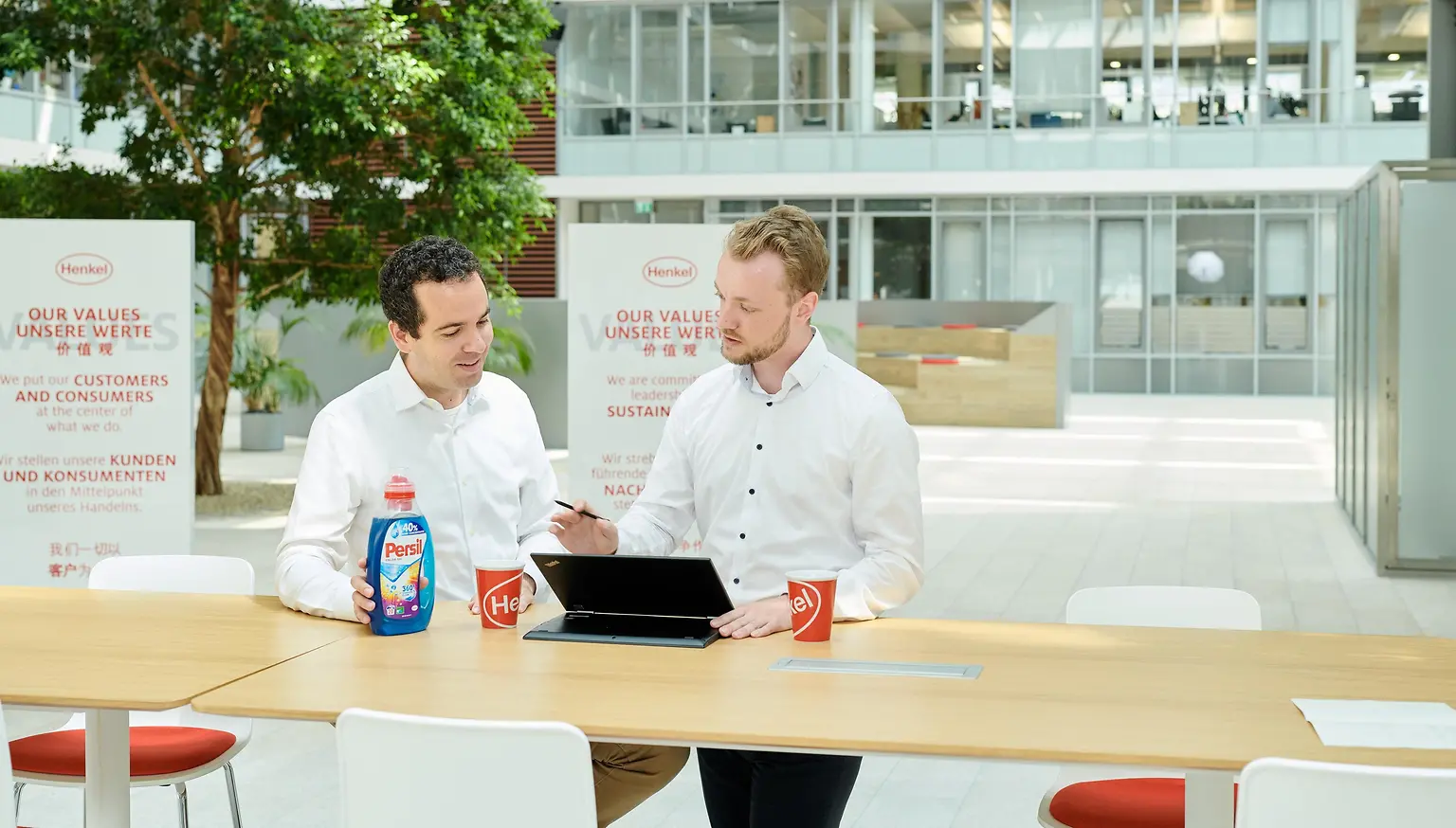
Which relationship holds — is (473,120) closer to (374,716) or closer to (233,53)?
(233,53)

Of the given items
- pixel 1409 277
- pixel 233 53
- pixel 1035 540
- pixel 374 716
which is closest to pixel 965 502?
pixel 1035 540

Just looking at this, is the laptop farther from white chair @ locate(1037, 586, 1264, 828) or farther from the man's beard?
white chair @ locate(1037, 586, 1264, 828)

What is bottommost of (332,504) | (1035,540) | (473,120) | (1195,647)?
(1035,540)

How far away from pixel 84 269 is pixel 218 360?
15.3 feet

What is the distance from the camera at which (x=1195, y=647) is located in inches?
104

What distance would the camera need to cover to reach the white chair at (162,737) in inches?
123

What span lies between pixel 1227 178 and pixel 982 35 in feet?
12.7

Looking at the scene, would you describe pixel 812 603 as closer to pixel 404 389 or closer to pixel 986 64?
pixel 404 389

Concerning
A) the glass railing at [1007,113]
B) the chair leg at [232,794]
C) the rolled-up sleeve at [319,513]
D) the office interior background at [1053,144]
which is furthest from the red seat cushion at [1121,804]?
the glass railing at [1007,113]

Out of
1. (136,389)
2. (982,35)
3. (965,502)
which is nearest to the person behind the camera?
(136,389)

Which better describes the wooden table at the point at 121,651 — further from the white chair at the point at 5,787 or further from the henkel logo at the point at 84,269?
the henkel logo at the point at 84,269

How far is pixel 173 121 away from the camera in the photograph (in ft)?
33.3

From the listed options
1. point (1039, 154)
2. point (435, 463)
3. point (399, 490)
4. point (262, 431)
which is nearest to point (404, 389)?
point (435, 463)

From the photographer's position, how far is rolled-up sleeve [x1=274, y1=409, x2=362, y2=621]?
2.93m
